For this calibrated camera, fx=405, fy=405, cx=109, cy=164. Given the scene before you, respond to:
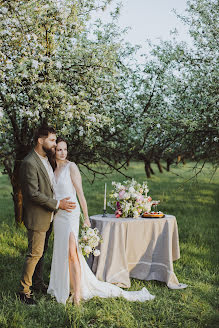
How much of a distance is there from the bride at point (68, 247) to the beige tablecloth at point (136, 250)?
2.59ft

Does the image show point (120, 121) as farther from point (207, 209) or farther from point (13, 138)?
point (207, 209)

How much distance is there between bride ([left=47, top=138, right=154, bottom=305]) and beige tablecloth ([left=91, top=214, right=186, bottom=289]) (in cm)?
79

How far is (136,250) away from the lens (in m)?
7.54

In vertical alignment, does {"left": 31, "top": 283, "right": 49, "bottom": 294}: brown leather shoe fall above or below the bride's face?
below

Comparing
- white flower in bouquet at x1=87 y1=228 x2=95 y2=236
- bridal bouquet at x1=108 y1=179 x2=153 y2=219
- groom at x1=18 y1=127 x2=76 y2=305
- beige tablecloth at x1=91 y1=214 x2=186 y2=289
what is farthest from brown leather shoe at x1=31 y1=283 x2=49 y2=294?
bridal bouquet at x1=108 y1=179 x2=153 y2=219

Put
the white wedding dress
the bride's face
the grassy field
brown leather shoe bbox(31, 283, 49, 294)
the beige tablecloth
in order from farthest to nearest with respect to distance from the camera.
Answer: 1. the beige tablecloth
2. brown leather shoe bbox(31, 283, 49, 294)
3. the bride's face
4. the white wedding dress
5. the grassy field

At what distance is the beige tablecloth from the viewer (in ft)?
23.5

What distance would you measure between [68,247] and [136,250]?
1.86m

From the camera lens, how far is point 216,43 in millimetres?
11977

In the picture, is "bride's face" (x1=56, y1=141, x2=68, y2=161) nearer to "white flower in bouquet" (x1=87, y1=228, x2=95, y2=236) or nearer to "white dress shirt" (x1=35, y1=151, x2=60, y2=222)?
"white dress shirt" (x1=35, y1=151, x2=60, y2=222)

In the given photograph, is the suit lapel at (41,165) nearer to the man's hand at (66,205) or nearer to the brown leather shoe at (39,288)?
the man's hand at (66,205)

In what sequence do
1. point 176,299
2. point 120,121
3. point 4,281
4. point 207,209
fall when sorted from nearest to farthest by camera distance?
point 176,299, point 4,281, point 120,121, point 207,209

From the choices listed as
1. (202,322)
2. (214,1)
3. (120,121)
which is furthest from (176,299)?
(214,1)

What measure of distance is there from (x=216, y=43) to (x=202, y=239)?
5.74 meters
